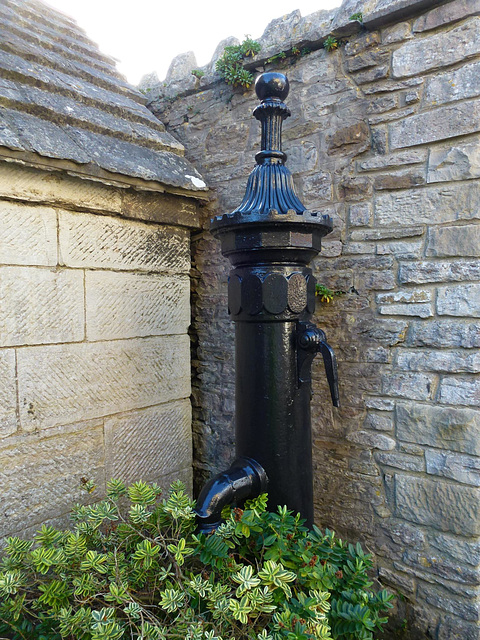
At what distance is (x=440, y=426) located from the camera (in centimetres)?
203

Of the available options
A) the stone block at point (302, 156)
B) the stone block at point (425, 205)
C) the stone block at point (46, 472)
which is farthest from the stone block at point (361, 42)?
the stone block at point (46, 472)

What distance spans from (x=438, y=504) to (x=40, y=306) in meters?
2.03

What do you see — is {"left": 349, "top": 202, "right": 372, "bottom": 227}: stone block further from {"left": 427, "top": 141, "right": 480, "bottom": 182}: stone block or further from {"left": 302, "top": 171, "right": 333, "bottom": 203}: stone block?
{"left": 427, "top": 141, "right": 480, "bottom": 182}: stone block

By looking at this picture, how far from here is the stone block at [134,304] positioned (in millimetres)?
→ 2322

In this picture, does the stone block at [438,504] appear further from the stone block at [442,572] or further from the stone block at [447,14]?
the stone block at [447,14]

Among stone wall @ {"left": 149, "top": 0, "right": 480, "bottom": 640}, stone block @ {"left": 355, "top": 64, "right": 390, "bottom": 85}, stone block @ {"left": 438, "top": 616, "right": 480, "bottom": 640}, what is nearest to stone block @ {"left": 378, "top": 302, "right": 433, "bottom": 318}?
stone wall @ {"left": 149, "top": 0, "right": 480, "bottom": 640}

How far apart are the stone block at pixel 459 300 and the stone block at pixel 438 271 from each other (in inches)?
1.7

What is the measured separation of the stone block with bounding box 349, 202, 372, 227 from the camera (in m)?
2.27

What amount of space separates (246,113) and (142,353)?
1566mm

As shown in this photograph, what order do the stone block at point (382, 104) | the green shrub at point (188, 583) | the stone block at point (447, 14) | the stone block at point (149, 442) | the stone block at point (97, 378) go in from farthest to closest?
the stone block at point (149, 442) → the stone block at point (382, 104) → the stone block at point (97, 378) → the stone block at point (447, 14) → the green shrub at point (188, 583)

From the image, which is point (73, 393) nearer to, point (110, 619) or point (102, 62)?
point (110, 619)

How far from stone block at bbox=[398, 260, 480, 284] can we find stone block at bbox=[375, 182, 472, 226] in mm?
193

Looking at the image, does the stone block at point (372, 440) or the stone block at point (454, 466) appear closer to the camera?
the stone block at point (454, 466)

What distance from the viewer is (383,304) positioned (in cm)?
221
